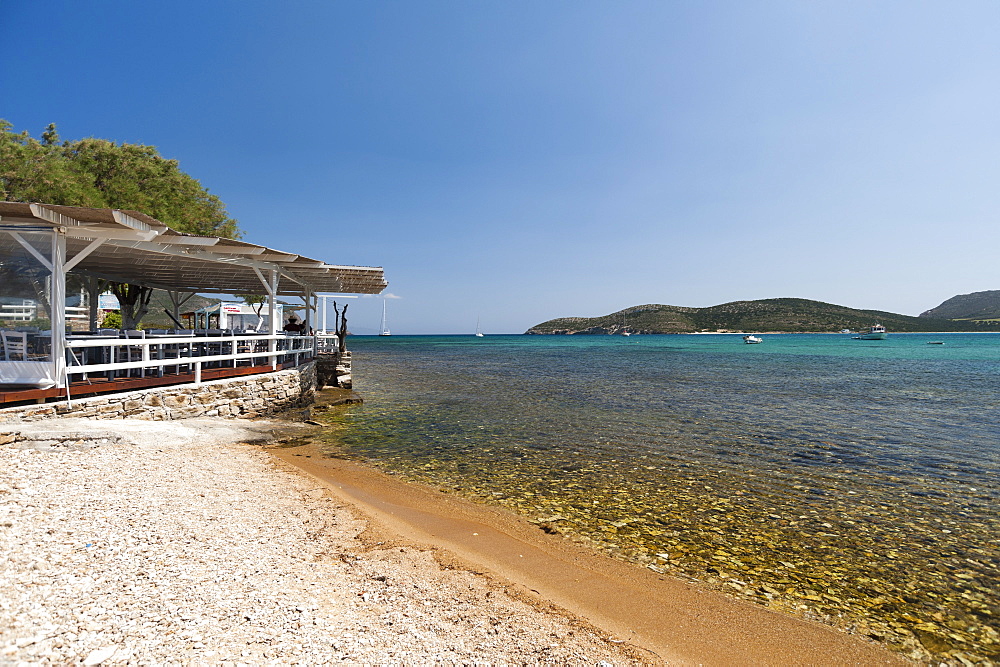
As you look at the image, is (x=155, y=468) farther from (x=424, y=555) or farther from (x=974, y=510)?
(x=974, y=510)

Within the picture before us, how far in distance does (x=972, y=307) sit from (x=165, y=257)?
234m

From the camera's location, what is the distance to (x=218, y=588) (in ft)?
11.4

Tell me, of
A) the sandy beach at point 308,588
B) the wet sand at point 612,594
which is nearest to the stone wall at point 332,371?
the sandy beach at point 308,588

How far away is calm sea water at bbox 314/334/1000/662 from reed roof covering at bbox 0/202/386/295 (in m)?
4.83

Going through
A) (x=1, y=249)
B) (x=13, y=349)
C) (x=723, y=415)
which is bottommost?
(x=723, y=415)

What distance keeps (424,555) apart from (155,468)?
4.27 m

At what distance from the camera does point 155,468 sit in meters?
6.34

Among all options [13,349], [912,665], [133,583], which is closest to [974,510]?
[912,665]

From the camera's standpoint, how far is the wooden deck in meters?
7.65

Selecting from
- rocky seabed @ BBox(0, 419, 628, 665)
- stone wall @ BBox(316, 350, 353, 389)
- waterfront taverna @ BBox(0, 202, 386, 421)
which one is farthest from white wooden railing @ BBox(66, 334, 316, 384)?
rocky seabed @ BBox(0, 419, 628, 665)

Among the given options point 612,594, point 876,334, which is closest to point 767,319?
point 876,334

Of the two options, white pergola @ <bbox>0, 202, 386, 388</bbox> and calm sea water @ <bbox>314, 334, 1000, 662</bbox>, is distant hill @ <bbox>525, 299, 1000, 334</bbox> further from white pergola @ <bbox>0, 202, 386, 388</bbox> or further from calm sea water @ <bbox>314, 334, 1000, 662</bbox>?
white pergola @ <bbox>0, 202, 386, 388</bbox>

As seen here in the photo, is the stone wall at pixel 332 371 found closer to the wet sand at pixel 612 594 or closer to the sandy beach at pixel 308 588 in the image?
the sandy beach at pixel 308 588

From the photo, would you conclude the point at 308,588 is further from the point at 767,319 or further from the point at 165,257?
the point at 767,319
